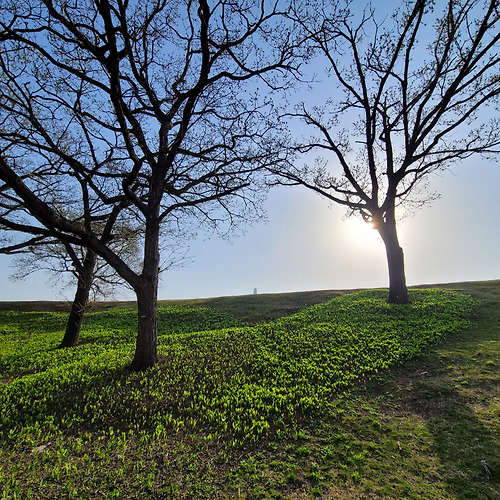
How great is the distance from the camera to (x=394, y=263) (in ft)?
54.4

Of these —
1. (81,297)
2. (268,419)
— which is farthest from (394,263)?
(81,297)

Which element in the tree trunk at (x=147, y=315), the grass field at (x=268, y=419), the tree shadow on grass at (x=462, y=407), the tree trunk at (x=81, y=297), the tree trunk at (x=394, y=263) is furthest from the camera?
the tree trunk at (x=394, y=263)

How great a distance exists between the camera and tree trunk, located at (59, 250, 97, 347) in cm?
1264

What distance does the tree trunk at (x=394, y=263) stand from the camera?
16.1 metres

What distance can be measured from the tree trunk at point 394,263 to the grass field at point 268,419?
4527 mm

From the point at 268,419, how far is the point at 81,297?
10.3 meters

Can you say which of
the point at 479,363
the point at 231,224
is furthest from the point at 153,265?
the point at 479,363

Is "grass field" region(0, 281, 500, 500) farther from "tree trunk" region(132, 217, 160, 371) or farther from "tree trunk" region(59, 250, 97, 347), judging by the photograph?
"tree trunk" region(59, 250, 97, 347)

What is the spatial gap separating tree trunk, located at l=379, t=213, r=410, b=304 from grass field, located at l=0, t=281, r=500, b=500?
4527mm

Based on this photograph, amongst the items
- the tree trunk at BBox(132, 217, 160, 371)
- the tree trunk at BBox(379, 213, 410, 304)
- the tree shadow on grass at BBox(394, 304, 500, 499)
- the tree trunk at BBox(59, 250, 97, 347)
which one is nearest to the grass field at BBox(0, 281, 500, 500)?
the tree shadow on grass at BBox(394, 304, 500, 499)

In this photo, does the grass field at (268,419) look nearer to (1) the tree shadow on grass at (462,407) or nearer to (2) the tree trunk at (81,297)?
(1) the tree shadow on grass at (462,407)

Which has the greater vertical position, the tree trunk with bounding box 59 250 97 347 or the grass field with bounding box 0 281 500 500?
the tree trunk with bounding box 59 250 97 347

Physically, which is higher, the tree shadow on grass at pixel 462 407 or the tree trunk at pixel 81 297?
the tree trunk at pixel 81 297

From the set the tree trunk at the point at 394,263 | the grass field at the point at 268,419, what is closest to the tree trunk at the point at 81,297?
the grass field at the point at 268,419
